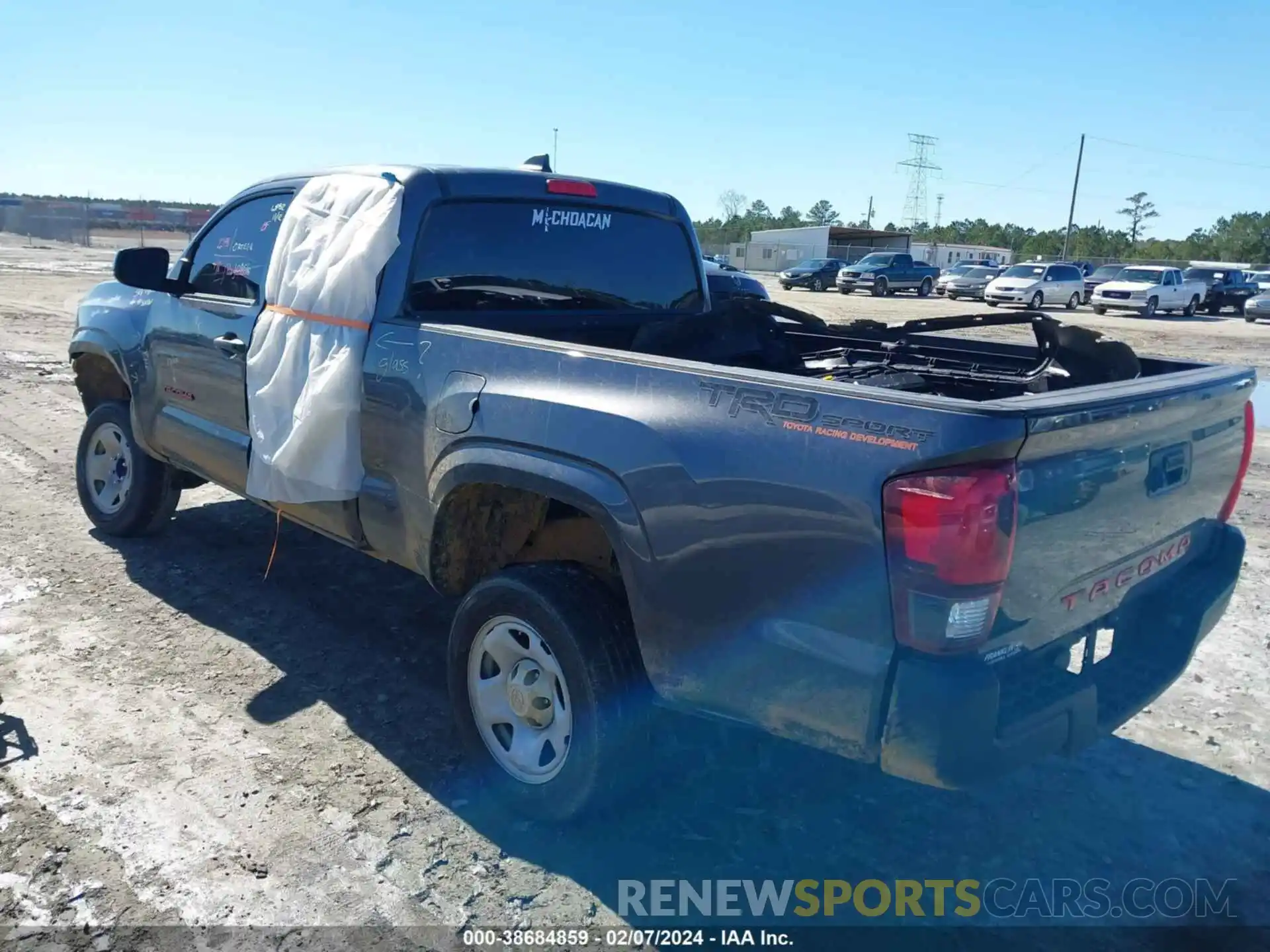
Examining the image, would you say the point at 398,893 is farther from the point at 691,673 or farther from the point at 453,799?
the point at 691,673

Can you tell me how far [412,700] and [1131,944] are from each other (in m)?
2.65

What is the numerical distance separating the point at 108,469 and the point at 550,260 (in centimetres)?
323

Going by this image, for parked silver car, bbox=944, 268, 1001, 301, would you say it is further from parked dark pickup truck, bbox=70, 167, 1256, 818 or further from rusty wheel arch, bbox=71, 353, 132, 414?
rusty wheel arch, bbox=71, 353, 132, 414

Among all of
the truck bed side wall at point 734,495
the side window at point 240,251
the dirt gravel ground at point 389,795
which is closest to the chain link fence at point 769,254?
the side window at point 240,251

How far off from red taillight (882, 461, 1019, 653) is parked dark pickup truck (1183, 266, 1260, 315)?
118 feet

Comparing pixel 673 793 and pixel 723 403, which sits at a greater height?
pixel 723 403

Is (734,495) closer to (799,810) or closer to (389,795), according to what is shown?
(799,810)

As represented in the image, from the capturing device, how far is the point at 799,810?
3.39 m

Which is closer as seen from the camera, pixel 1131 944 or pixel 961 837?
pixel 1131 944

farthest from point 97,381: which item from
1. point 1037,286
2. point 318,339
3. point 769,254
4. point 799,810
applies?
point 769,254

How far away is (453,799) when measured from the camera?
3.36 m

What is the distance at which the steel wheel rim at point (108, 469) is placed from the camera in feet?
18.3

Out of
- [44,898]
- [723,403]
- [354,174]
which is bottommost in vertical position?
[44,898]

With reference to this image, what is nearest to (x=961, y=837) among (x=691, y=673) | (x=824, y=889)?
(x=824, y=889)
